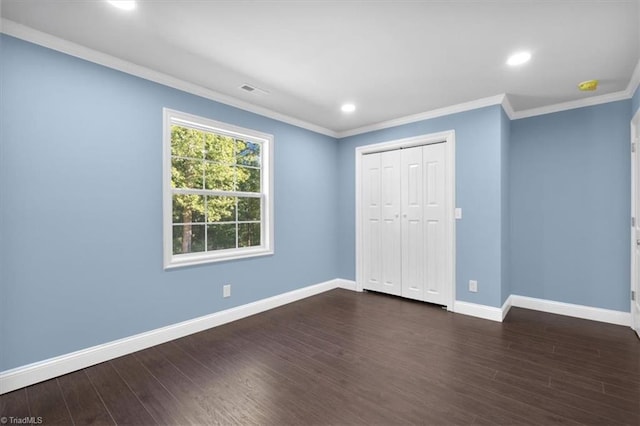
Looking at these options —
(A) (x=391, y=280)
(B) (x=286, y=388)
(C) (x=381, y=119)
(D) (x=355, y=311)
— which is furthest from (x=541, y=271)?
(B) (x=286, y=388)

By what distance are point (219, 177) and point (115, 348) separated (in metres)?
1.87

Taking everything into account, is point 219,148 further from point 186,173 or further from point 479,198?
point 479,198

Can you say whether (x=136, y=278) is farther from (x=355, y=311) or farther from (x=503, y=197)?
(x=503, y=197)

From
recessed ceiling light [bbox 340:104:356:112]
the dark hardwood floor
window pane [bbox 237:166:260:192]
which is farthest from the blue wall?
recessed ceiling light [bbox 340:104:356:112]

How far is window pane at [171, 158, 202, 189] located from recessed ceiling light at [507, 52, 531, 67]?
3.12m

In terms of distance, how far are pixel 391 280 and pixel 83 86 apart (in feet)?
13.3

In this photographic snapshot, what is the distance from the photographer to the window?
9.80 ft

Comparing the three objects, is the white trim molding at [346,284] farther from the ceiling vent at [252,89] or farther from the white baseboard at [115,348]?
the ceiling vent at [252,89]

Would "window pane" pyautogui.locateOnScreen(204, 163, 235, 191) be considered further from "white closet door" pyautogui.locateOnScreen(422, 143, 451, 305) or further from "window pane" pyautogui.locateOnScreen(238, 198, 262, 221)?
"white closet door" pyautogui.locateOnScreen(422, 143, 451, 305)

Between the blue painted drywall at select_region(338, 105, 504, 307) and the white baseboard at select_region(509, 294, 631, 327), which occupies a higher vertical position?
the blue painted drywall at select_region(338, 105, 504, 307)

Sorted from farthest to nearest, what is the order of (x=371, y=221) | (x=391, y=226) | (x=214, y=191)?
(x=371, y=221)
(x=391, y=226)
(x=214, y=191)

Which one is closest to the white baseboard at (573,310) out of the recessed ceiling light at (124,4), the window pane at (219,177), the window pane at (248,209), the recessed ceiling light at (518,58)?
the recessed ceiling light at (518,58)

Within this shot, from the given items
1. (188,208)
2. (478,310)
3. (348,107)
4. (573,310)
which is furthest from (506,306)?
(188,208)

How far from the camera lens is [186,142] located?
3109 mm
